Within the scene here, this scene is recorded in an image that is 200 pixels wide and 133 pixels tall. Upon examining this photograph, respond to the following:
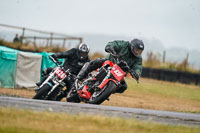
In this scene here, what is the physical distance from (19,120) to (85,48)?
6156 millimetres

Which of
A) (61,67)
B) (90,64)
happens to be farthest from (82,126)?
(61,67)

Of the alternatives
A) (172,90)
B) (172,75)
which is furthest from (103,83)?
(172,75)

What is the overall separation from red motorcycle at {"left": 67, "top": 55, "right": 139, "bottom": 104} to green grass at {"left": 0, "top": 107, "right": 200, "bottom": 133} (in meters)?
3.09

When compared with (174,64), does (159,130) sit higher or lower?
higher

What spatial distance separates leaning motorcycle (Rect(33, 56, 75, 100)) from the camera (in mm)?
10656

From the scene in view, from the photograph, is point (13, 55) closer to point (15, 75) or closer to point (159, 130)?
point (15, 75)

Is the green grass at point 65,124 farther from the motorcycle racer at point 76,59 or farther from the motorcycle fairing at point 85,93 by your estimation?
the motorcycle racer at point 76,59

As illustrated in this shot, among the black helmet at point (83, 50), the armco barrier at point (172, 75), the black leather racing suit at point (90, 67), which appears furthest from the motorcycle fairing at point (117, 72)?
the armco barrier at point (172, 75)

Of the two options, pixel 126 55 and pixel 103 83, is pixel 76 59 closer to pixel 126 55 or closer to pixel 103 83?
pixel 126 55

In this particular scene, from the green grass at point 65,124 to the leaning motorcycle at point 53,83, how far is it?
4.35 meters

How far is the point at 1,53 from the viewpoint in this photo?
17281mm

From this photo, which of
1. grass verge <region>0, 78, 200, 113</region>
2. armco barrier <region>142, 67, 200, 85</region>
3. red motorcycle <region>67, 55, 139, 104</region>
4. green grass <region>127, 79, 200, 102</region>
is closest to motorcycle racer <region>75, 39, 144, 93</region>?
red motorcycle <region>67, 55, 139, 104</region>

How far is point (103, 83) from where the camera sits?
374 inches

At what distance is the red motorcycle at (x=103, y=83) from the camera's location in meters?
9.43
